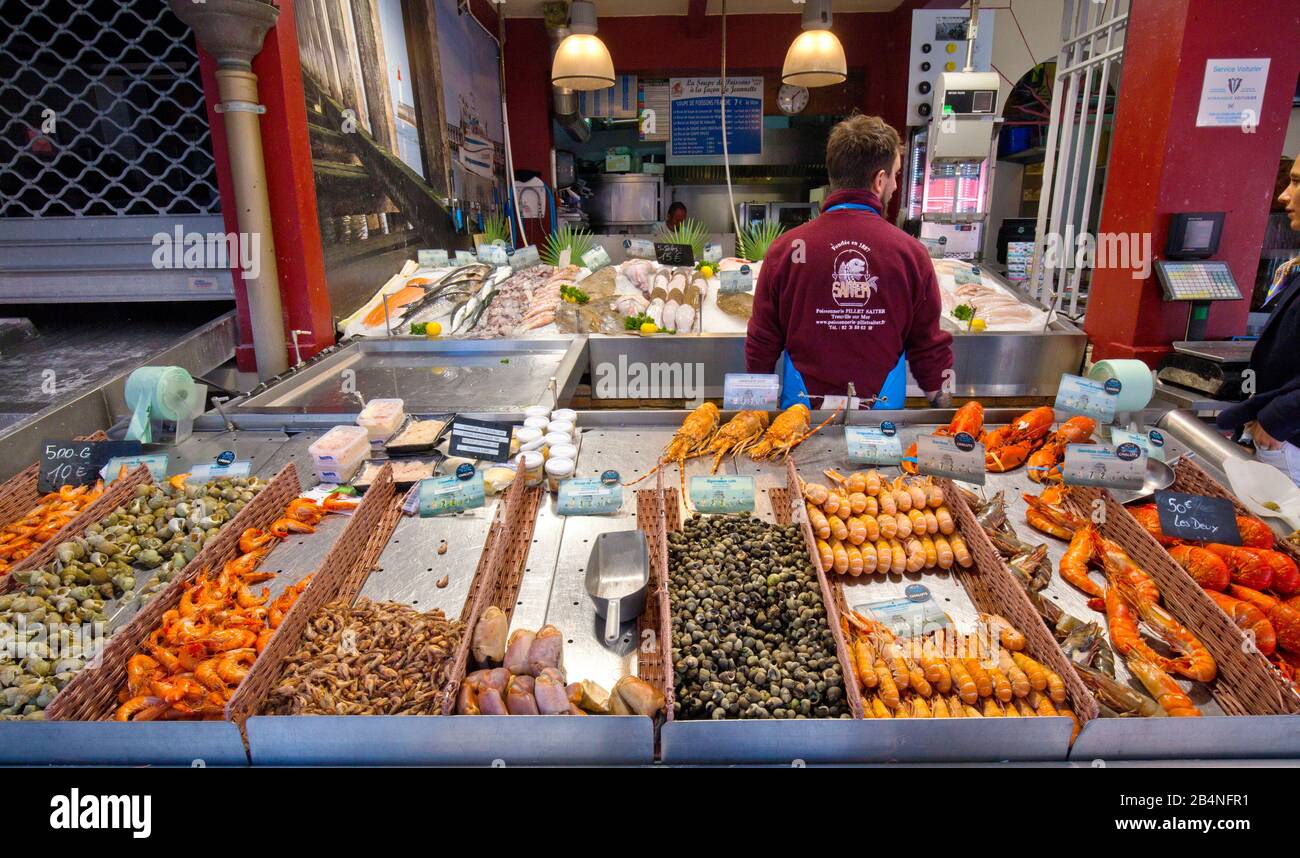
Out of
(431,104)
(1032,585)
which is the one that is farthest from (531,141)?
(1032,585)

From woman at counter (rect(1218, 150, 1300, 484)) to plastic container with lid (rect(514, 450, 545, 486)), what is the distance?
8.39ft

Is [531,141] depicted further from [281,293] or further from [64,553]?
[64,553]

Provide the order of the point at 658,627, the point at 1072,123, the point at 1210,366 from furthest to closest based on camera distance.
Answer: the point at 1072,123 → the point at 1210,366 → the point at 658,627

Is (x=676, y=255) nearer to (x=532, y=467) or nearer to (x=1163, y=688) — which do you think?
(x=532, y=467)

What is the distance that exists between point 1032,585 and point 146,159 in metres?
4.50

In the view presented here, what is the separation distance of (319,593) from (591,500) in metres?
0.74

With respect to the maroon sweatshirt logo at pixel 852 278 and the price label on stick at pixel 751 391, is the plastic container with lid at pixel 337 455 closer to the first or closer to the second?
the price label on stick at pixel 751 391

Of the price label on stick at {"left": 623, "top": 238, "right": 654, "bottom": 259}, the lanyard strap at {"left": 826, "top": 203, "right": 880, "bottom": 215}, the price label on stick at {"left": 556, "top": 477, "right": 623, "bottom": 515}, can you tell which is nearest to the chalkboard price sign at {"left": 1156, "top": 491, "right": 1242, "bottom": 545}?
the price label on stick at {"left": 556, "top": 477, "right": 623, "bottom": 515}

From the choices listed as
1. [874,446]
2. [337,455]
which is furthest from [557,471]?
[874,446]

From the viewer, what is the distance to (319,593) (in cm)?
159

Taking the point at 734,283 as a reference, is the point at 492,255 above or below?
above

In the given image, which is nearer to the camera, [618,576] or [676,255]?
[618,576]

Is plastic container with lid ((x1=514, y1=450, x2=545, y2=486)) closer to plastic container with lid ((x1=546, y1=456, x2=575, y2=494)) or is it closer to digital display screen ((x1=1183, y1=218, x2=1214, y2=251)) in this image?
plastic container with lid ((x1=546, y1=456, x2=575, y2=494))

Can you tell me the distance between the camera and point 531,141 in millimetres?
8891
